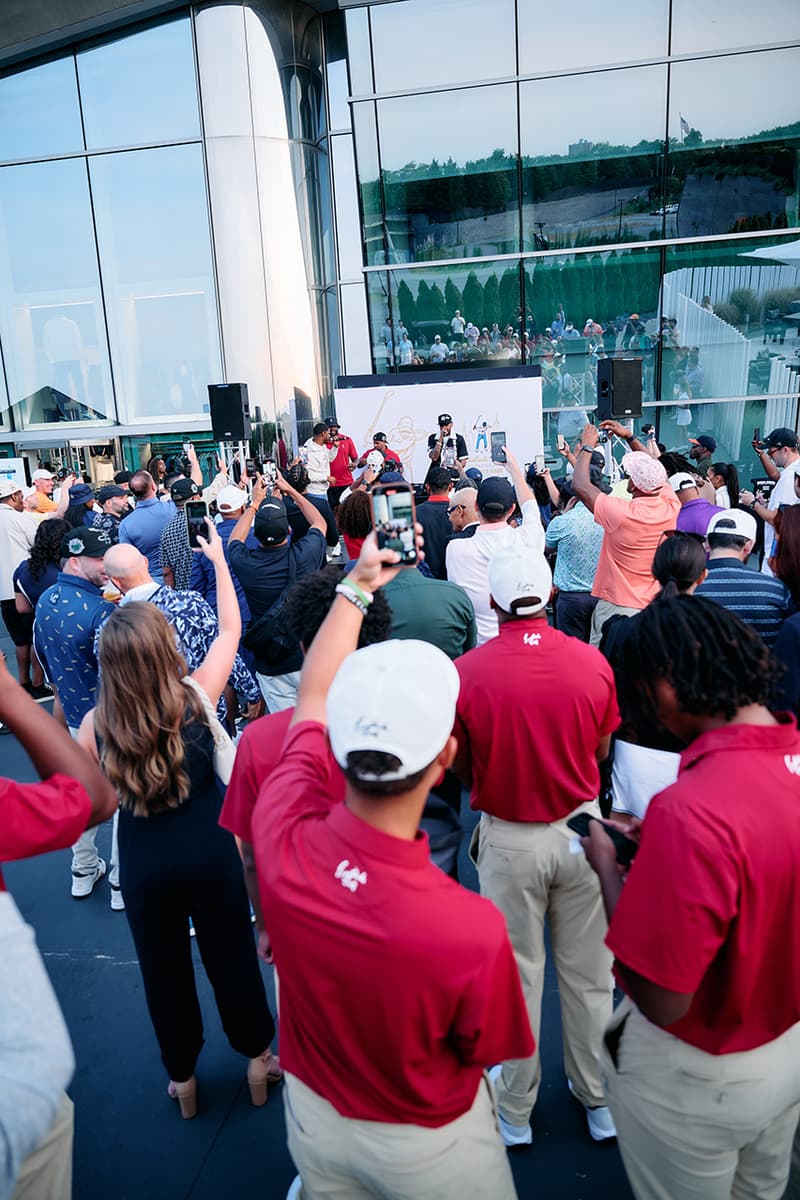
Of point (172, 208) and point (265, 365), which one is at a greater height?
point (172, 208)

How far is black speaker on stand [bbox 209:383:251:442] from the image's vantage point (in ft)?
36.6

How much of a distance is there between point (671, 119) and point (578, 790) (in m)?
16.5

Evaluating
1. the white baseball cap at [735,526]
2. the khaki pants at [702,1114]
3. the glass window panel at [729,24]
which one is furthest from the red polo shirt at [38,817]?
the glass window panel at [729,24]

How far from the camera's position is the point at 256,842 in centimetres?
175

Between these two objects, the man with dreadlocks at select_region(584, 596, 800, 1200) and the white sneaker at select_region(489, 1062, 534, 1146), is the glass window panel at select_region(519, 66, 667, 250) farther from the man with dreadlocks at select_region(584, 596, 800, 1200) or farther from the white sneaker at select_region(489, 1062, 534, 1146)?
the white sneaker at select_region(489, 1062, 534, 1146)

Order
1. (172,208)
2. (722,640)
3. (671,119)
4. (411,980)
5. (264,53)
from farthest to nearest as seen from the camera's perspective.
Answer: (172,208), (264,53), (671,119), (722,640), (411,980)

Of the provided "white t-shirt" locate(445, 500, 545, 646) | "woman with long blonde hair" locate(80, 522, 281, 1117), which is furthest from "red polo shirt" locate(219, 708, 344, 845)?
"white t-shirt" locate(445, 500, 545, 646)

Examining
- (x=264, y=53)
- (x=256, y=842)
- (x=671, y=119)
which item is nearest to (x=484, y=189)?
(x=671, y=119)

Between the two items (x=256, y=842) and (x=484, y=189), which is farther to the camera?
(x=484, y=189)

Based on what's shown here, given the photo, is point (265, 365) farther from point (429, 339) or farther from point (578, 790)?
point (578, 790)

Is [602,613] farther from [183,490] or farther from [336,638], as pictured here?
[336,638]

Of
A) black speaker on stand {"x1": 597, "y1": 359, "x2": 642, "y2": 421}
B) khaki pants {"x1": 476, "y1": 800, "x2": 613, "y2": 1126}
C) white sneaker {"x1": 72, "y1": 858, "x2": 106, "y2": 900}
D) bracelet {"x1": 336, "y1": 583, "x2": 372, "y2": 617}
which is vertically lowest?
white sneaker {"x1": 72, "y1": 858, "x2": 106, "y2": 900}

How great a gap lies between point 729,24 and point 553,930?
17.6 meters

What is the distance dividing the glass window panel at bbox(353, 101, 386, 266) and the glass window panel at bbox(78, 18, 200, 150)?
3.87 m
